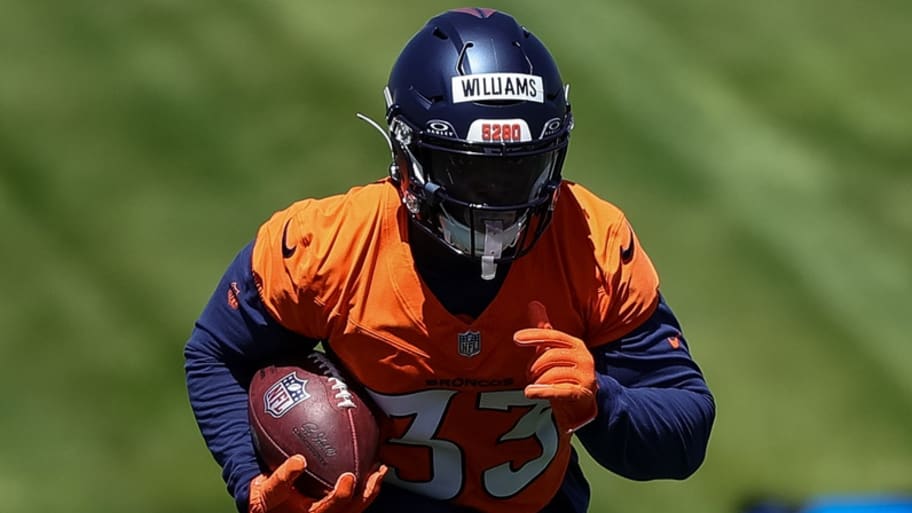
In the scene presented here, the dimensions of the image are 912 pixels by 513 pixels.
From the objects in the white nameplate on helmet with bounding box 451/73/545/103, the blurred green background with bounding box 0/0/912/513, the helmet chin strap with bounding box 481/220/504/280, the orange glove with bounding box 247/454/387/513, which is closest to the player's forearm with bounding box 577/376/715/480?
the helmet chin strap with bounding box 481/220/504/280

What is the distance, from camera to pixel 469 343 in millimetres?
2475

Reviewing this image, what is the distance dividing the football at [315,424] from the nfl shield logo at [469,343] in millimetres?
229

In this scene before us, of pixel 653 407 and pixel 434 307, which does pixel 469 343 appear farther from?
pixel 653 407

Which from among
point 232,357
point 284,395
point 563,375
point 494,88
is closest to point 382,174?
point 232,357

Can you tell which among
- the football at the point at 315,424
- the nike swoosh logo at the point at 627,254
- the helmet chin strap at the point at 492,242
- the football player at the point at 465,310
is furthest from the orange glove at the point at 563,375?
the football at the point at 315,424

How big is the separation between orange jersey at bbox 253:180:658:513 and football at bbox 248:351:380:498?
56mm

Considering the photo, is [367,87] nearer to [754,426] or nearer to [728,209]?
[728,209]

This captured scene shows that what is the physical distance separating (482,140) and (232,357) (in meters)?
0.70

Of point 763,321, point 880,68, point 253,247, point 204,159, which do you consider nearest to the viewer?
point 253,247

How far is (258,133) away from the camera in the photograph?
15.7ft

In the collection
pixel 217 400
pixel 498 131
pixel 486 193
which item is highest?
pixel 498 131

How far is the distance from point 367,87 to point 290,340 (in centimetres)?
240

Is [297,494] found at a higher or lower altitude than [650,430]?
lower

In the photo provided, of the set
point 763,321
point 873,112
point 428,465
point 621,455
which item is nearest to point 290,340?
point 428,465
